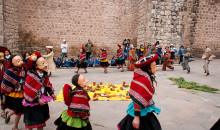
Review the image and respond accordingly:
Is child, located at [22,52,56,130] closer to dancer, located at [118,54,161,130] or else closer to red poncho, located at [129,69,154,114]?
dancer, located at [118,54,161,130]

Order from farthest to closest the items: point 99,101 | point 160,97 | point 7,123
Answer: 1. point 160,97
2. point 99,101
3. point 7,123

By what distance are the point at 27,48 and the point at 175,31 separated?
1195 centimetres

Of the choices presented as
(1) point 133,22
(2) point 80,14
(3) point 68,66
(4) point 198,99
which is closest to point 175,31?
(1) point 133,22

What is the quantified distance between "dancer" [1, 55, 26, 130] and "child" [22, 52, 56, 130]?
52 centimetres

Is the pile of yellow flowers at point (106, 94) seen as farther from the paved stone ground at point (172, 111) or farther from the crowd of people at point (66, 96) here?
the crowd of people at point (66, 96)

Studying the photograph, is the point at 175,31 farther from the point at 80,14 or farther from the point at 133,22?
Result: the point at 80,14

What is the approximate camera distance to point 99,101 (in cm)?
521

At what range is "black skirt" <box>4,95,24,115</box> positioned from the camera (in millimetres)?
3436

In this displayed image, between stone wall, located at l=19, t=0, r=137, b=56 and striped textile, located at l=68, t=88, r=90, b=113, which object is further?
stone wall, located at l=19, t=0, r=137, b=56

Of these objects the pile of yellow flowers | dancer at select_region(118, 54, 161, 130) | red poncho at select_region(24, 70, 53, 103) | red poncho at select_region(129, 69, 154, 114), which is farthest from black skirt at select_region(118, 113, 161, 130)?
the pile of yellow flowers

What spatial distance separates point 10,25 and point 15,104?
9.94 m

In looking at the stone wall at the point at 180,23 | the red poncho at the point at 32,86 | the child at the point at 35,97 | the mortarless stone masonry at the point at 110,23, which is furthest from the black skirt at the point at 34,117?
the stone wall at the point at 180,23

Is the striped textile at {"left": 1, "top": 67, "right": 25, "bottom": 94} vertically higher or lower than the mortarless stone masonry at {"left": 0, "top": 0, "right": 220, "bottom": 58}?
lower

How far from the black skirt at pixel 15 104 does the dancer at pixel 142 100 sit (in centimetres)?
207
